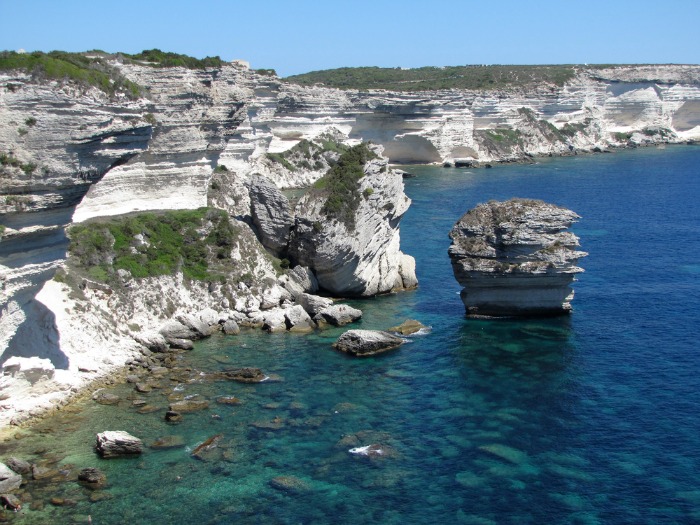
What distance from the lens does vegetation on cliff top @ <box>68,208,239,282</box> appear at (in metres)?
43.4

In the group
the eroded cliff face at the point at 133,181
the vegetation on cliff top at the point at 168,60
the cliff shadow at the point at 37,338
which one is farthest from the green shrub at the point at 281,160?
the cliff shadow at the point at 37,338

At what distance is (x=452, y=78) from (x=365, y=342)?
138132 mm

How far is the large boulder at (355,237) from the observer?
4947 cm

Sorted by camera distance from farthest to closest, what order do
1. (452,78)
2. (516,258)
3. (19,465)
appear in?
(452,78) → (516,258) → (19,465)

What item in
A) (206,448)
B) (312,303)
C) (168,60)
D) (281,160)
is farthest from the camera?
(281,160)

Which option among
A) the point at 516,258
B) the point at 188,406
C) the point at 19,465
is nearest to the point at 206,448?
the point at 188,406

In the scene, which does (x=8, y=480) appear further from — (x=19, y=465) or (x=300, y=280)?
(x=300, y=280)

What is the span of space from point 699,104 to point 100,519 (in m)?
168

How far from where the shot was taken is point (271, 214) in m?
51.8

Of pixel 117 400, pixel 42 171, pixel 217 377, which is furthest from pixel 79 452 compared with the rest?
pixel 42 171

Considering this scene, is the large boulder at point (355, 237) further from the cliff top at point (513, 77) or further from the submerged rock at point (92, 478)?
the cliff top at point (513, 77)

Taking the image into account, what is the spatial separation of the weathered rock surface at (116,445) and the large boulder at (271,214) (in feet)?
79.5

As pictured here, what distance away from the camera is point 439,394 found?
115ft

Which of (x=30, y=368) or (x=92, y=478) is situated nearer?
(x=92, y=478)
